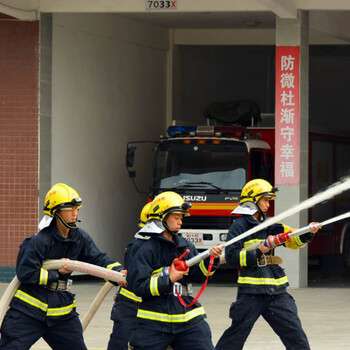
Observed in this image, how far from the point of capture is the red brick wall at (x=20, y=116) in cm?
1792

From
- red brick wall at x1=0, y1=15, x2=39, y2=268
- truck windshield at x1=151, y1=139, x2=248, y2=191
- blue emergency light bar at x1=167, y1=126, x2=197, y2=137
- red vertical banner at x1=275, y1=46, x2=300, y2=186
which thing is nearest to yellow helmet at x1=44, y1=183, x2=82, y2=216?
red vertical banner at x1=275, y1=46, x2=300, y2=186

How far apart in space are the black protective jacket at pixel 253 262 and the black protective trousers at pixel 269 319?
0.08 metres

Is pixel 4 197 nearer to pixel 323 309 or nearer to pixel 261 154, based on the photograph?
pixel 261 154

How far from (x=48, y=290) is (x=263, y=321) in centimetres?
612

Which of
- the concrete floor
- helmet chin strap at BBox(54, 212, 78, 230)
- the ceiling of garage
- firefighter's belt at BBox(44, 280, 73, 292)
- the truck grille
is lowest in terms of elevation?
the concrete floor

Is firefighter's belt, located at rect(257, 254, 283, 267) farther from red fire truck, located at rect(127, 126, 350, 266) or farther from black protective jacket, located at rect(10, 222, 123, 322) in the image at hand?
red fire truck, located at rect(127, 126, 350, 266)

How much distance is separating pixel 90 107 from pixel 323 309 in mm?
6997

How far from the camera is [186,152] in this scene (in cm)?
1856

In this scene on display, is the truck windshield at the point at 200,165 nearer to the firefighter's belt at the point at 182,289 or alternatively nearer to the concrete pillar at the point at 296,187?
the concrete pillar at the point at 296,187

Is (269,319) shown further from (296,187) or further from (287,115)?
(287,115)

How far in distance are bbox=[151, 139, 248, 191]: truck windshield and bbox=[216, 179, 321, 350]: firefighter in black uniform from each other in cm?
865

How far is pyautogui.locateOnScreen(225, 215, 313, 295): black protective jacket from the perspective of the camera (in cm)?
914

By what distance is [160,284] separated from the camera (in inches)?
288

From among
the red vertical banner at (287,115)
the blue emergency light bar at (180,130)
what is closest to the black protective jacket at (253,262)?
the red vertical banner at (287,115)
